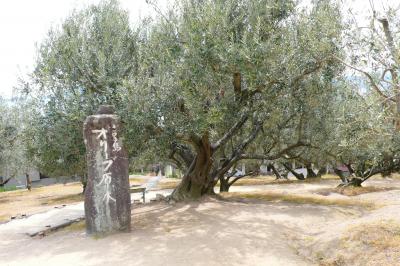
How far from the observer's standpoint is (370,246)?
1073 centimetres

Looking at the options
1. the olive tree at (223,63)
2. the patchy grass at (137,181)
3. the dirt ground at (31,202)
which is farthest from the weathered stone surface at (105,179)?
the patchy grass at (137,181)

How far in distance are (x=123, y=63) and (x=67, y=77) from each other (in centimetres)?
254

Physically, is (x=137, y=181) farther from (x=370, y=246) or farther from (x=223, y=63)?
(x=370, y=246)

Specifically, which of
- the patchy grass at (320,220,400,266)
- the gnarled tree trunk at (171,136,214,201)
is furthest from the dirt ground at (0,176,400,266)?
the gnarled tree trunk at (171,136,214,201)

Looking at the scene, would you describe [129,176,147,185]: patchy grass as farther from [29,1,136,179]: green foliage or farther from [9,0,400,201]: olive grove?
[29,1,136,179]: green foliage

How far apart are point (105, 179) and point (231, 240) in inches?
196

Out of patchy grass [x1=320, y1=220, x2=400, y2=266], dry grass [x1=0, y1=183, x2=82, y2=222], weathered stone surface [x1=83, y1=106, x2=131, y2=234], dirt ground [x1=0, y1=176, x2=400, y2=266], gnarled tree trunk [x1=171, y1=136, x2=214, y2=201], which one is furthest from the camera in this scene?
dry grass [x1=0, y1=183, x2=82, y2=222]

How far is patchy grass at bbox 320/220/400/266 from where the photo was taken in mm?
10023

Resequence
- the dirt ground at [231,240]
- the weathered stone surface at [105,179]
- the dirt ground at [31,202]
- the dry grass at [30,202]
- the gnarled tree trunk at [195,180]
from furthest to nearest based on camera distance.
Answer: the dry grass at [30,202], the dirt ground at [31,202], the gnarled tree trunk at [195,180], the weathered stone surface at [105,179], the dirt ground at [231,240]

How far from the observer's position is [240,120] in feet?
57.6

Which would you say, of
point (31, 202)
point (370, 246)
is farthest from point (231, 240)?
point (31, 202)

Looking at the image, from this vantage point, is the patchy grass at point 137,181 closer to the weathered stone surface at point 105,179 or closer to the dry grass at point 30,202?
the dry grass at point 30,202

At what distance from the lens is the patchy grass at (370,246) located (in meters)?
10.0

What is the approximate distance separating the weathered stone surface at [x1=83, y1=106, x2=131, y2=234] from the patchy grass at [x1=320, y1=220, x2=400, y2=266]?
721 cm
